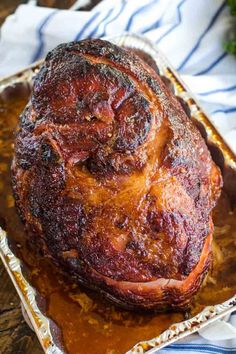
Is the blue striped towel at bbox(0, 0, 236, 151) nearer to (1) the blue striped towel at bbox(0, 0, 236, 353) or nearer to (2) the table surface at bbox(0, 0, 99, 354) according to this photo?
(1) the blue striped towel at bbox(0, 0, 236, 353)

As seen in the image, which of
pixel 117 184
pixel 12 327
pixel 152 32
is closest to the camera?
pixel 117 184

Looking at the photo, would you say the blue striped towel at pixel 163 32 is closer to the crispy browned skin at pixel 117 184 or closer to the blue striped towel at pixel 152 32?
the blue striped towel at pixel 152 32

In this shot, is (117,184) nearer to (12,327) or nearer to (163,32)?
(12,327)

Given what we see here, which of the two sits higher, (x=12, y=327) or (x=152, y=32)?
(x=152, y=32)

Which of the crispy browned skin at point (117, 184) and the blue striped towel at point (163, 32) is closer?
the crispy browned skin at point (117, 184)

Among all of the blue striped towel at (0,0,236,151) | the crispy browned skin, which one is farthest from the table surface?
the blue striped towel at (0,0,236,151)

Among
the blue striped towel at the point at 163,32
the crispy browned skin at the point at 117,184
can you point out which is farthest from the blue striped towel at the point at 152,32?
the crispy browned skin at the point at 117,184

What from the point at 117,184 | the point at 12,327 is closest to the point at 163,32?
the point at 117,184
